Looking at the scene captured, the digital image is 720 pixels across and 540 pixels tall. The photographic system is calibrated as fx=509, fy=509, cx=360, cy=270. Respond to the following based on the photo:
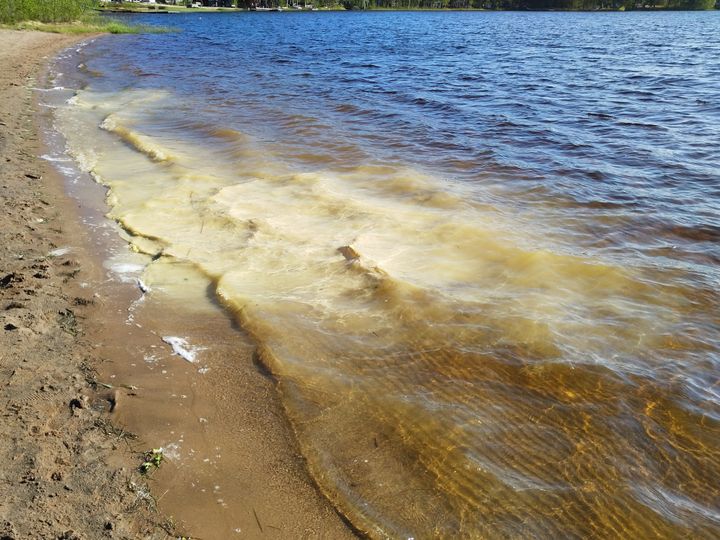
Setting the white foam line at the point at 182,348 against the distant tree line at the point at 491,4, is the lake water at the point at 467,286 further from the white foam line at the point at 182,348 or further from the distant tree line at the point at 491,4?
the distant tree line at the point at 491,4

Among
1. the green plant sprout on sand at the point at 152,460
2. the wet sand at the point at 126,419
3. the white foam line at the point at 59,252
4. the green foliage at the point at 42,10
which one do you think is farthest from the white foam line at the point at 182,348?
the green foliage at the point at 42,10

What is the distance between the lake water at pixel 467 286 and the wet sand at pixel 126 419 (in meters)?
0.36

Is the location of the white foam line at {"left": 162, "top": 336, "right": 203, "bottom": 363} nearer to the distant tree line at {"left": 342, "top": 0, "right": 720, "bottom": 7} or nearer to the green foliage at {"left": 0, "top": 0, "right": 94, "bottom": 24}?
the green foliage at {"left": 0, "top": 0, "right": 94, "bottom": 24}

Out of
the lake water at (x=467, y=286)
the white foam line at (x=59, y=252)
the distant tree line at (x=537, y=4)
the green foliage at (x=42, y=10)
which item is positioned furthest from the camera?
the distant tree line at (x=537, y=4)

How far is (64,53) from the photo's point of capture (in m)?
34.7

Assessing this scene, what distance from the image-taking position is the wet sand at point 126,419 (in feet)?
11.1

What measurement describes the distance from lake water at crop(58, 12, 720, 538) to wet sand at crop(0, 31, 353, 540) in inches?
14.3

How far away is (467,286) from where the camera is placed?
680 centimetres

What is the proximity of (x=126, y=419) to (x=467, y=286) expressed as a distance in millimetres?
4368

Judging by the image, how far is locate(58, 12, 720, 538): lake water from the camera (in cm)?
394

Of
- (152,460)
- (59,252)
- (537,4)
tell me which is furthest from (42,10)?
(537,4)

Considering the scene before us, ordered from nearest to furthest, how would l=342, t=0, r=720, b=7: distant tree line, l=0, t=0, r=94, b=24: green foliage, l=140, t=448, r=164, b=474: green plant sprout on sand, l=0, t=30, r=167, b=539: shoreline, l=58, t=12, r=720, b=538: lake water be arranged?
l=0, t=30, r=167, b=539: shoreline → l=140, t=448, r=164, b=474: green plant sprout on sand → l=58, t=12, r=720, b=538: lake water → l=0, t=0, r=94, b=24: green foliage → l=342, t=0, r=720, b=7: distant tree line

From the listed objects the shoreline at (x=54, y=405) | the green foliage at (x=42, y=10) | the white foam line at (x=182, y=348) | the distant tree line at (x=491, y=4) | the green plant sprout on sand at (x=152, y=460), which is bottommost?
the white foam line at (x=182, y=348)

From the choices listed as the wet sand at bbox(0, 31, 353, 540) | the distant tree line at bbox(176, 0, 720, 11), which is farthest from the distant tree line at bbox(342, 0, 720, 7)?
the wet sand at bbox(0, 31, 353, 540)
